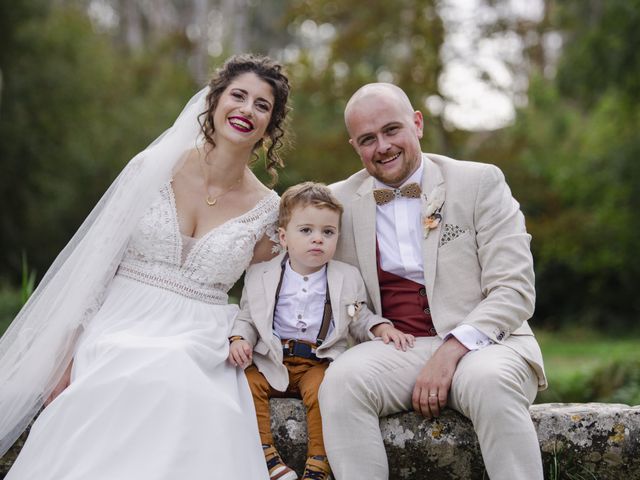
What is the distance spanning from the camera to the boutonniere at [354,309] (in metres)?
3.52

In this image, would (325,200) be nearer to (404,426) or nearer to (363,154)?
(363,154)

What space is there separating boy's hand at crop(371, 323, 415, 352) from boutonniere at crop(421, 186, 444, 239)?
0.46m

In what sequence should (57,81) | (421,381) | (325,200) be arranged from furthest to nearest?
(57,81)
(325,200)
(421,381)

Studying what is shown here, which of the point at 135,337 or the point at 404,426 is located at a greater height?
the point at 135,337

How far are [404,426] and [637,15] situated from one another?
1132cm

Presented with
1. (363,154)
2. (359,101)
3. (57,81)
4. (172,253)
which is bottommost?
(172,253)

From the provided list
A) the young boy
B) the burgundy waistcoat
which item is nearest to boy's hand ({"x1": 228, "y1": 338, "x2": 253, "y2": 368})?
the young boy

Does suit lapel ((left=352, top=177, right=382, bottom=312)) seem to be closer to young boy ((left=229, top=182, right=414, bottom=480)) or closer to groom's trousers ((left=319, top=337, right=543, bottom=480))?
young boy ((left=229, top=182, right=414, bottom=480))

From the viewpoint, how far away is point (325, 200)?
364cm

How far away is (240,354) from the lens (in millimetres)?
3408

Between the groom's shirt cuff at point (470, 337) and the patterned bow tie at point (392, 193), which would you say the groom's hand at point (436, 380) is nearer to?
the groom's shirt cuff at point (470, 337)

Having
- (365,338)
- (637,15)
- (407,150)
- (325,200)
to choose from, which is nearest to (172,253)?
(325,200)

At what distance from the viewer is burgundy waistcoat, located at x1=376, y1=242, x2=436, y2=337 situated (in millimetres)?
3631

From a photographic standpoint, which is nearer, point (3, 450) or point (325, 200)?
point (3, 450)
